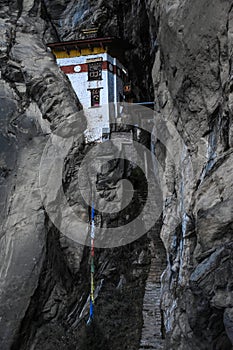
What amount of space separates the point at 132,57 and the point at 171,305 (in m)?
20.6

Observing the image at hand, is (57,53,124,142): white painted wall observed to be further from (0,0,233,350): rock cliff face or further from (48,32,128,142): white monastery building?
(0,0,233,350): rock cliff face

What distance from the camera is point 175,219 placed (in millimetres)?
12312

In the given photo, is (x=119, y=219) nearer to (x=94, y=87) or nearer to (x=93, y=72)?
(x=94, y=87)

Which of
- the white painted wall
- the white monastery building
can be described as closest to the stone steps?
the white painted wall

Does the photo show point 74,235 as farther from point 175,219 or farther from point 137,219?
point 175,219

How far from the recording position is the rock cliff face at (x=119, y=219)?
775cm

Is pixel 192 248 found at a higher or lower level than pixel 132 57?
lower

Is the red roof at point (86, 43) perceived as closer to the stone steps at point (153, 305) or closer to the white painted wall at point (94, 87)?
the white painted wall at point (94, 87)

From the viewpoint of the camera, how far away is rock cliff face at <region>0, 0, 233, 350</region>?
7746mm

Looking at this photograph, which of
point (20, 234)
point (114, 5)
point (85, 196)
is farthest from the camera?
point (114, 5)

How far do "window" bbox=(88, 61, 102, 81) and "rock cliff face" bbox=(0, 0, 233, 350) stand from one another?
5.41 feet

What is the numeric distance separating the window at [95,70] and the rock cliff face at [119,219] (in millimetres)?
1650

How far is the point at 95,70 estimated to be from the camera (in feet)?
79.3

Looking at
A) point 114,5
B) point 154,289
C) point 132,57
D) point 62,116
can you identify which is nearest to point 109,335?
point 154,289
